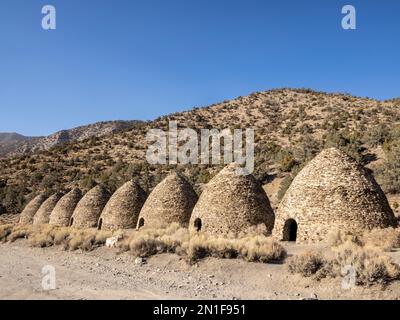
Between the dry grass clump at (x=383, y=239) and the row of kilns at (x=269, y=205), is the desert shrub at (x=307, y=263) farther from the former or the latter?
the row of kilns at (x=269, y=205)

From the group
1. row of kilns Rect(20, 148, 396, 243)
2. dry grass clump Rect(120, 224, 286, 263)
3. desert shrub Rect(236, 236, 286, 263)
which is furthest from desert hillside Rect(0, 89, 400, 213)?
desert shrub Rect(236, 236, 286, 263)

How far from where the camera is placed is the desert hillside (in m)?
39.5

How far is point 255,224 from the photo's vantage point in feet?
57.7

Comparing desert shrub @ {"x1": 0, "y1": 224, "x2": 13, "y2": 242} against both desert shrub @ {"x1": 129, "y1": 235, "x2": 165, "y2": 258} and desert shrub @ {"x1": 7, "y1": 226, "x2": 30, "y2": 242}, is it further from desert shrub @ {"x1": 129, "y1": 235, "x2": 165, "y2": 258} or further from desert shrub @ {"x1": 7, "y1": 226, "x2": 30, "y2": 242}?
desert shrub @ {"x1": 129, "y1": 235, "x2": 165, "y2": 258}

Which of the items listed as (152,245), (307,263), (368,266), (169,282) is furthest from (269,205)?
(368,266)

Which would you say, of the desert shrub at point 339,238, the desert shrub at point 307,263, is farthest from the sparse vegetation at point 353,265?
the desert shrub at point 339,238

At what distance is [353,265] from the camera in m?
10.3

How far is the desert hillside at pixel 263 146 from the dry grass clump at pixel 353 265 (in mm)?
19800

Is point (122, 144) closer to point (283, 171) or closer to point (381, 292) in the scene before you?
point (283, 171)

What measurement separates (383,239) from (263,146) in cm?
3749

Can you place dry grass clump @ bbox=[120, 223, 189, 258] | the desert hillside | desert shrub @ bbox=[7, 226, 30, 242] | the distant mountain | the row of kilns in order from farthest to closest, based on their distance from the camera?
the distant mountain < the desert hillside < desert shrub @ bbox=[7, 226, 30, 242] < dry grass clump @ bbox=[120, 223, 189, 258] < the row of kilns
